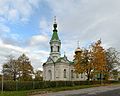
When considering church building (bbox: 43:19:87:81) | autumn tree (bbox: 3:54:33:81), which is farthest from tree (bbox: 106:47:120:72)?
autumn tree (bbox: 3:54:33:81)

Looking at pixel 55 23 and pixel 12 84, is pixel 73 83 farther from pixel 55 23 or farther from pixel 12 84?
pixel 55 23

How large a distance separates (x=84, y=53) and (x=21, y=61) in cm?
2303

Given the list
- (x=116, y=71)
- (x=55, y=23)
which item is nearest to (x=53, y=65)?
(x=55, y=23)

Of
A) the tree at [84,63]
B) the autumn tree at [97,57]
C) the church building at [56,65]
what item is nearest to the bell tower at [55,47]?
the church building at [56,65]

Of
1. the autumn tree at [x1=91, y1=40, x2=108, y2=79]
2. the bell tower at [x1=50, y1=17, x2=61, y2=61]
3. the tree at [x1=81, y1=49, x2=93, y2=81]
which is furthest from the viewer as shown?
the bell tower at [x1=50, y1=17, x2=61, y2=61]

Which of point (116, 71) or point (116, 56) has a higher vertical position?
point (116, 56)

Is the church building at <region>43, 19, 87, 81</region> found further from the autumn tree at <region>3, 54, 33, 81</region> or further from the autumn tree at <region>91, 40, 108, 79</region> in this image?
the autumn tree at <region>91, 40, 108, 79</region>

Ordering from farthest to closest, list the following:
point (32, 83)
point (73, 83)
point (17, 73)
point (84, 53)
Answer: point (17, 73), point (84, 53), point (73, 83), point (32, 83)

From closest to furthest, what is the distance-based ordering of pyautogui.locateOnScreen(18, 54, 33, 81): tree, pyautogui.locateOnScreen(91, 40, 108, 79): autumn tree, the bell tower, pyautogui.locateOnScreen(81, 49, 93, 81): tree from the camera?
pyautogui.locateOnScreen(91, 40, 108, 79): autumn tree < pyautogui.locateOnScreen(81, 49, 93, 81): tree < pyautogui.locateOnScreen(18, 54, 33, 81): tree < the bell tower

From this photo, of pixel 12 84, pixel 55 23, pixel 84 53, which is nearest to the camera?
pixel 12 84

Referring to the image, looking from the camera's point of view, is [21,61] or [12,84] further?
[21,61]

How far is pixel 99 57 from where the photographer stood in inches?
2184

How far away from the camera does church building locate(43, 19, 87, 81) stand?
72562mm

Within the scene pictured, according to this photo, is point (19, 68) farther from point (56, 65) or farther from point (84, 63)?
point (84, 63)
